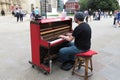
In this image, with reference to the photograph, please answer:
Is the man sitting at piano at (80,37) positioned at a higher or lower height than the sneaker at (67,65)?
higher

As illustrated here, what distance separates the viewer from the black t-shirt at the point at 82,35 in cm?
379

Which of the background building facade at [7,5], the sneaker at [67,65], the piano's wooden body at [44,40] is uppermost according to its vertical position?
the background building facade at [7,5]

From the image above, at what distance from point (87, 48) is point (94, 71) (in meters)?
0.77

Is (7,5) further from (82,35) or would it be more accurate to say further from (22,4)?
(82,35)

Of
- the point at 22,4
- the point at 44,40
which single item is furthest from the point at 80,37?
the point at 22,4

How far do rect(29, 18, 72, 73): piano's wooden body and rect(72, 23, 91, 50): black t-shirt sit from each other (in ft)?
1.51

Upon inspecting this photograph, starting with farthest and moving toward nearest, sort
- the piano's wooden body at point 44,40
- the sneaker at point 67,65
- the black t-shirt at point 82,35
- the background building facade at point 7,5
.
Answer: the background building facade at point 7,5
the sneaker at point 67,65
the piano's wooden body at point 44,40
the black t-shirt at point 82,35

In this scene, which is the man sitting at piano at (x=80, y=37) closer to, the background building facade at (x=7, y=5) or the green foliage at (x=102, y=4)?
the background building facade at (x=7, y=5)

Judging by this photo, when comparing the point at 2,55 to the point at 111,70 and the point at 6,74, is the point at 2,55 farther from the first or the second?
the point at 111,70

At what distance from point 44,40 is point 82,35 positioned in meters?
0.86

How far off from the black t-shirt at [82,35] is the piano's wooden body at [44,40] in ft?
1.51

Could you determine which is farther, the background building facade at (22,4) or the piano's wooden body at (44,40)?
the background building facade at (22,4)

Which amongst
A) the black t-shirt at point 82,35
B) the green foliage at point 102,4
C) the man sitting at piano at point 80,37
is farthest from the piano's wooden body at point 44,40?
the green foliage at point 102,4

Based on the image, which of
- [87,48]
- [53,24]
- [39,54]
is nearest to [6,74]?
[39,54]
